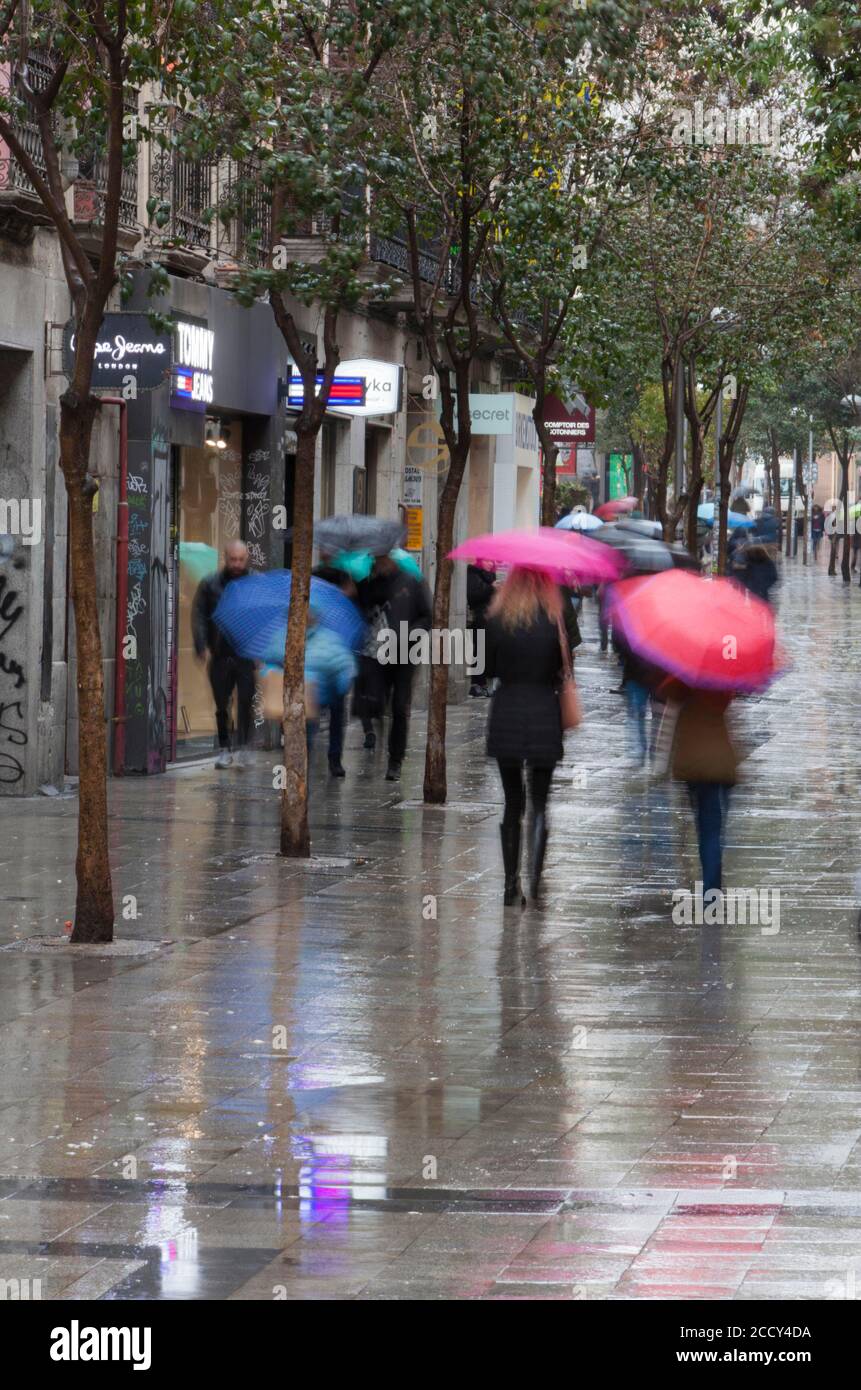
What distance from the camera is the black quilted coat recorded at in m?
11.7

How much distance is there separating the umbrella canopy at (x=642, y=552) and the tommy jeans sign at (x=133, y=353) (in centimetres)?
381

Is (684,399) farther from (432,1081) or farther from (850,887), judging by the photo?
(432,1081)

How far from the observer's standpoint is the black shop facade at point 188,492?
1838 cm

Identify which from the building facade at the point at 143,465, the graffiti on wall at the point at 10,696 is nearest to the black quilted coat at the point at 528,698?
the building facade at the point at 143,465

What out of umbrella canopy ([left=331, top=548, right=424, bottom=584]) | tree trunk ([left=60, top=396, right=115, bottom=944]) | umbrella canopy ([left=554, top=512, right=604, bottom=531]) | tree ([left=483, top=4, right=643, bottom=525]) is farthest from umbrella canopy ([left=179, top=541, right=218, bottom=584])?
umbrella canopy ([left=554, top=512, right=604, bottom=531])

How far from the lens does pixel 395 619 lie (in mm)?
18312

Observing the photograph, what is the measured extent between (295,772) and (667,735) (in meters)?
2.57

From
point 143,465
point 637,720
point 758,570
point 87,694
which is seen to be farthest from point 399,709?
point 758,570

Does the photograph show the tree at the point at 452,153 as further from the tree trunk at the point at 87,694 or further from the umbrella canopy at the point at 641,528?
the tree trunk at the point at 87,694

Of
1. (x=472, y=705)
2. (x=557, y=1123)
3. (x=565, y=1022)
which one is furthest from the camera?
(x=472, y=705)

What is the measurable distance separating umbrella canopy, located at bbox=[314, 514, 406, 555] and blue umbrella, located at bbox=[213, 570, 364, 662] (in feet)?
3.89

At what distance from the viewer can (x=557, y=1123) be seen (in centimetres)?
733

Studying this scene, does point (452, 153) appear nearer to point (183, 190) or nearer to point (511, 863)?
point (183, 190)
